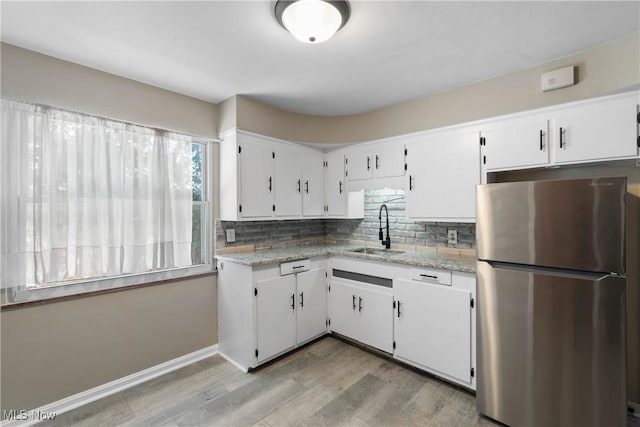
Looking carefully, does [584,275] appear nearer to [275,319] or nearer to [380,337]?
[380,337]

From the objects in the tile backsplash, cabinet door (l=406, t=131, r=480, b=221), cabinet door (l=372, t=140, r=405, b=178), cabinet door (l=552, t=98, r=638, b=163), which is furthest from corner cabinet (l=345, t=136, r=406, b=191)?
cabinet door (l=552, t=98, r=638, b=163)

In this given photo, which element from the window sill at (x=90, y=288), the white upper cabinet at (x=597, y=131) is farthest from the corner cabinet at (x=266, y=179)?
the white upper cabinet at (x=597, y=131)

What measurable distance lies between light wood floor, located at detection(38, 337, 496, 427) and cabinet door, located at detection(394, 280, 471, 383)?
0.59 feet

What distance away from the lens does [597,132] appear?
192 cm

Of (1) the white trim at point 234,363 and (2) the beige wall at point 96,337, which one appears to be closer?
(2) the beige wall at point 96,337

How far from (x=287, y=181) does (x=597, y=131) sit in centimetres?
254

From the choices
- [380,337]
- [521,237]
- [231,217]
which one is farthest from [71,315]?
[521,237]

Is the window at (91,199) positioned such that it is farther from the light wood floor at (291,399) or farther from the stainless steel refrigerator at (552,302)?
the stainless steel refrigerator at (552,302)

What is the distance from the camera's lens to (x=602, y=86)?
1890mm

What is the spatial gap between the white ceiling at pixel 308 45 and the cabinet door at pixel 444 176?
500 millimetres

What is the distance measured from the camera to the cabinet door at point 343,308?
2860 mm

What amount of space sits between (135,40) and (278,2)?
3.36 feet

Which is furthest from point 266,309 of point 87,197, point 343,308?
point 87,197

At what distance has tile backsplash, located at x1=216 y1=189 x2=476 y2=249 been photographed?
2895 mm
